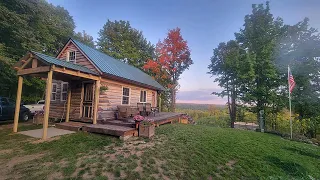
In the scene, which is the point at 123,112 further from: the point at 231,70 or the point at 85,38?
the point at 85,38

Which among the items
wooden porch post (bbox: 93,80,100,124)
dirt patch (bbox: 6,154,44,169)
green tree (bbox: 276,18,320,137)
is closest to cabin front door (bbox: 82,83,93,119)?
wooden porch post (bbox: 93,80,100,124)

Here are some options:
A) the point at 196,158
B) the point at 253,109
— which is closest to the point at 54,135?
the point at 196,158

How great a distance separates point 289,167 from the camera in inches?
175

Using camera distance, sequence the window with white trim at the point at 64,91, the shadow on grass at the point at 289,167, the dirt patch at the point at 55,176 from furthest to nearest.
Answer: the window with white trim at the point at 64,91 < the shadow on grass at the point at 289,167 < the dirt patch at the point at 55,176

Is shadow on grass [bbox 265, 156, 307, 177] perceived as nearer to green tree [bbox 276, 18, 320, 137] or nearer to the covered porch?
the covered porch

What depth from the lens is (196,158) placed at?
4508 millimetres

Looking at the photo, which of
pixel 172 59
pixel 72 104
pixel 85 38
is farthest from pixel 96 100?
pixel 85 38

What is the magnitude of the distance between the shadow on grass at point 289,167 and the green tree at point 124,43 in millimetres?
22121

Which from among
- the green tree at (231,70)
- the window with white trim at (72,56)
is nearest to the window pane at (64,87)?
the window with white trim at (72,56)

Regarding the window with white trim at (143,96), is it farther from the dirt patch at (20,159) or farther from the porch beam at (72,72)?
the dirt patch at (20,159)

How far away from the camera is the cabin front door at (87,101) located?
9273 millimetres

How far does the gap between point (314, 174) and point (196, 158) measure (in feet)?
10.9

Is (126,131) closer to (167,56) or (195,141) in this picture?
(195,141)

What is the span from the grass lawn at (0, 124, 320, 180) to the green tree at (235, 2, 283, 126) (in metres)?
8.83
